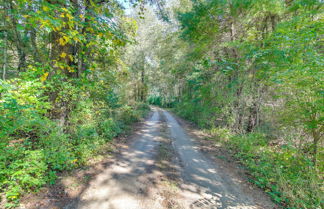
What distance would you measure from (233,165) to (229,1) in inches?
278

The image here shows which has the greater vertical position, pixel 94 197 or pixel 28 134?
pixel 28 134

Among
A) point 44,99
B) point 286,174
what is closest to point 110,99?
point 44,99

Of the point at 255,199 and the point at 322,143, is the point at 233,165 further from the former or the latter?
the point at 322,143

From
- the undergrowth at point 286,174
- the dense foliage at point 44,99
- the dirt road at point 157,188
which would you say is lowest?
the dirt road at point 157,188

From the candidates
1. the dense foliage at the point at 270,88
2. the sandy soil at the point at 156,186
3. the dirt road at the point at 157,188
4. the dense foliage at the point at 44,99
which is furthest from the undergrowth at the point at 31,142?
the dense foliage at the point at 270,88

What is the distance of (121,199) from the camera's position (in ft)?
8.59

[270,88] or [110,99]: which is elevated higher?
[270,88]

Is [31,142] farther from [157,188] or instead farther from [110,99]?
[110,99]

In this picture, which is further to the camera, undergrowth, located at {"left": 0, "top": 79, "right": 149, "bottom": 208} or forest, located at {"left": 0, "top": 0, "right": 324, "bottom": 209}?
forest, located at {"left": 0, "top": 0, "right": 324, "bottom": 209}

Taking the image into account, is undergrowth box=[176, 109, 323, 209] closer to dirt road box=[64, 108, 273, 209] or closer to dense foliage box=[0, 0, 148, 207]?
dirt road box=[64, 108, 273, 209]

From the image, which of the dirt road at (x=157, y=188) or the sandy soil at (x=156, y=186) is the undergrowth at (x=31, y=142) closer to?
the sandy soil at (x=156, y=186)

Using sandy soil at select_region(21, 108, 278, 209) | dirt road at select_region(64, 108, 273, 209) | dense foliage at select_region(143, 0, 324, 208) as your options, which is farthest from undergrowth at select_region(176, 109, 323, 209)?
dirt road at select_region(64, 108, 273, 209)

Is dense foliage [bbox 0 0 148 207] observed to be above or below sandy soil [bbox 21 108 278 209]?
above

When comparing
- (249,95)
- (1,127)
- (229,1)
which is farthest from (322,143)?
(1,127)
